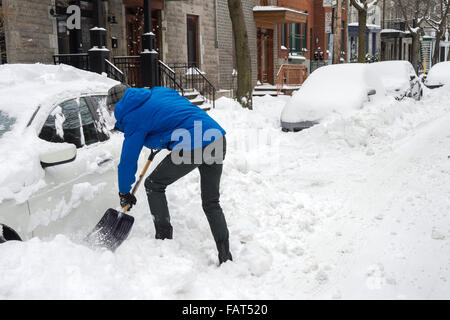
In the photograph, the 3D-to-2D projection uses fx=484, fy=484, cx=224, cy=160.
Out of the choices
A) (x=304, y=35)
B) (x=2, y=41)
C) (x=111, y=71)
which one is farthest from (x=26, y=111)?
(x=304, y=35)

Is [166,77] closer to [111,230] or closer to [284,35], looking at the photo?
[111,230]

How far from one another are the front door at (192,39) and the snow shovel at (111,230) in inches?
634

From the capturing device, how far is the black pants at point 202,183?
13.4 feet

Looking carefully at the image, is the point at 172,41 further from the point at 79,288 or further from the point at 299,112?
the point at 79,288

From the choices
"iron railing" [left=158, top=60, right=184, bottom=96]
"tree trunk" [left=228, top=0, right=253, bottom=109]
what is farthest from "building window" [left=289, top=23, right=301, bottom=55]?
"tree trunk" [left=228, top=0, right=253, bottom=109]

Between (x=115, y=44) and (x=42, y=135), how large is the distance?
485 inches

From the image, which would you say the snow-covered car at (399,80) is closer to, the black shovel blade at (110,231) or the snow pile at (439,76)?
the snow pile at (439,76)

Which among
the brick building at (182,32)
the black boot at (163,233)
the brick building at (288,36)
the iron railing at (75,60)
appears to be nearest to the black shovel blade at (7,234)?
the black boot at (163,233)

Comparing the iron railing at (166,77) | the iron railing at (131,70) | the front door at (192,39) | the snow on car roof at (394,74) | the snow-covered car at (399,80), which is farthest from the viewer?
the front door at (192,39)

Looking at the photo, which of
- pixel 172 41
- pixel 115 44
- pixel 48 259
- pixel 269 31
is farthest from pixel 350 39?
pixel 48 259

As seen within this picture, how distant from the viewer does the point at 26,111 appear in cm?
396

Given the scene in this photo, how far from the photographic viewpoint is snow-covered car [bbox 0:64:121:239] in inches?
141

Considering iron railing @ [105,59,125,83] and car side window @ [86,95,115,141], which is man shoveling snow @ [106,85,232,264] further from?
iron railing @ [105,59,125,83]
